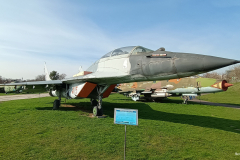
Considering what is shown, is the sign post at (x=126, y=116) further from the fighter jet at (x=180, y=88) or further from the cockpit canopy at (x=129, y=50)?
the fighter jet at (x=180, y=88)

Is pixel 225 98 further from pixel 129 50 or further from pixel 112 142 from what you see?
pixel 112 142

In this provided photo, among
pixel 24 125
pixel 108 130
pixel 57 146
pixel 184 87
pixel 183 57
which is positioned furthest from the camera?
pixel 184 87

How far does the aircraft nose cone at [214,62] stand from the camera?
11.8ft

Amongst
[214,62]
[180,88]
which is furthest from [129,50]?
[180,88]

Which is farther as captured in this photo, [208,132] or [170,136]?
[208,132]

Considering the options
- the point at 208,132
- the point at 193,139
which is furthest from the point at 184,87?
the point at 193,139

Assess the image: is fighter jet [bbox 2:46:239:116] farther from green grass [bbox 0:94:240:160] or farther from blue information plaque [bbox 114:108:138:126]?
green grass [bbox 0:94:240:160]

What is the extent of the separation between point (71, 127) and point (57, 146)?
1794 millimetres

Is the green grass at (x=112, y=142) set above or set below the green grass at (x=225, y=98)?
above

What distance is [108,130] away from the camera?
18.0ft

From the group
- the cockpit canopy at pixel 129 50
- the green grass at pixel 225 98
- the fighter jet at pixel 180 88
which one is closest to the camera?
the cockpit canopy at pixel 129 50

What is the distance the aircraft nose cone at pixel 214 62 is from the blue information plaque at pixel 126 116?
2223 millimetres

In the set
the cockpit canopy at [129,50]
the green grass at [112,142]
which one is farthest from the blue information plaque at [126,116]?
the cockpit canopy at [129,50]

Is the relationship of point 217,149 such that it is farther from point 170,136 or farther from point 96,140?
point 96,140
